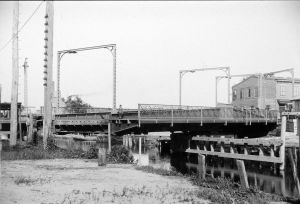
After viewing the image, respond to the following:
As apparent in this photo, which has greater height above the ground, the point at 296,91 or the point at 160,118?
the point at 296,91

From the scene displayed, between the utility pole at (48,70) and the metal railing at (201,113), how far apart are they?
261 inches

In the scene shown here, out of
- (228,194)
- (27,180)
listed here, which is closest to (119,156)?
(27,180)

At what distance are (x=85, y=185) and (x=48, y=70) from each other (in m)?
12.7

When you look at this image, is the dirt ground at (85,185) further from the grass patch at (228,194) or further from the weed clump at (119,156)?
the weed clump at (119,156)

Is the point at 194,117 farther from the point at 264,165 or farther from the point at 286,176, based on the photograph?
the point at 286,176

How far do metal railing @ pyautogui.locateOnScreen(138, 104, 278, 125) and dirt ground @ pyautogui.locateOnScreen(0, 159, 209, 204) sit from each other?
967cm

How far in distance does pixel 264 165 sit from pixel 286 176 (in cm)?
338

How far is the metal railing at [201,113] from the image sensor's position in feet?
94.8

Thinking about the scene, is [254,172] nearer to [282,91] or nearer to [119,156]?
[119,156]

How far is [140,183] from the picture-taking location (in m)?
14.9

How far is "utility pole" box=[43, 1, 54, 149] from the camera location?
24.3 metres

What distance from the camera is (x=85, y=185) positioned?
13672 mm

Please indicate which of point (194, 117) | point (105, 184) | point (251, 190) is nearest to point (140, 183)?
point (105, 184)

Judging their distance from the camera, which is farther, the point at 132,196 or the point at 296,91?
the point at 296,91
